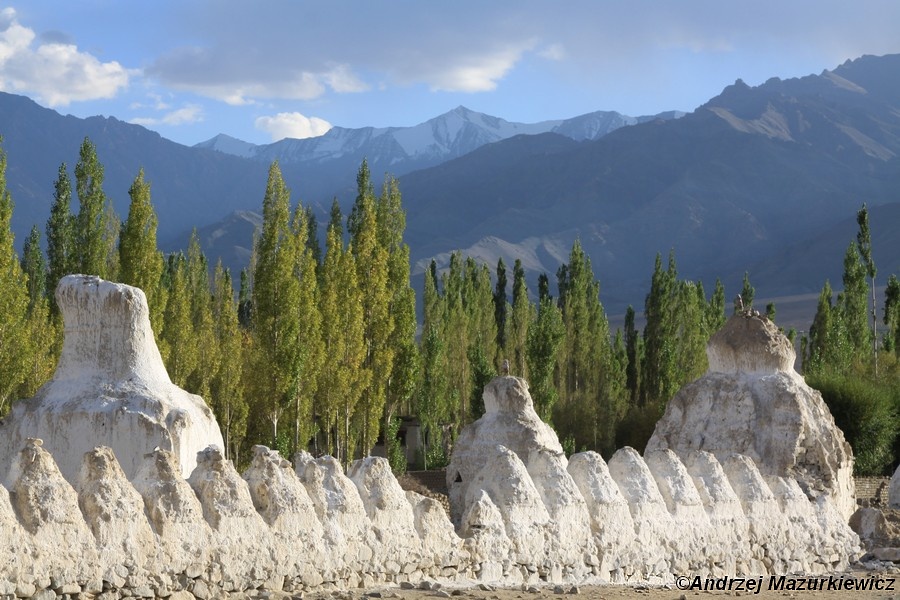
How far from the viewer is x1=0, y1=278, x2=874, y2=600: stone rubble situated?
808cm

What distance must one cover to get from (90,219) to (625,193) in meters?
153

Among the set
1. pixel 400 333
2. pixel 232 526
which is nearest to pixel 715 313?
pixel 400 333

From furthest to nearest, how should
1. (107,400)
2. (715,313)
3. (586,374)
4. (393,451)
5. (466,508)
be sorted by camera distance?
(715,313)
(586,374)
(393,451)
(466,508)
(107,400)

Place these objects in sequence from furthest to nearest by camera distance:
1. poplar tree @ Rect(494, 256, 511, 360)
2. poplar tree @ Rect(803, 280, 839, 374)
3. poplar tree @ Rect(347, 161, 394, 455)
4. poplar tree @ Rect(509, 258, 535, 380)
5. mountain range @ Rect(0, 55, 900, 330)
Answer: mountain range @ Rect(0, 55, 900, 330) → poplar tree @ Rect(494, 256, 511, 360) → poplar tree @ Rect(803, 280, 839, 374) → poplar tree @ Rect(509, 258, 535, 380) → poplar tree @ Rect(347, 161, 394, 455)

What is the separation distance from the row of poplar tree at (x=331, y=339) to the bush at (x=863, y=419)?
12.5 inches

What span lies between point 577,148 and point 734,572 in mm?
183470

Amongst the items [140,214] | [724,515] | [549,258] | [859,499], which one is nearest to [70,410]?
[724,515]

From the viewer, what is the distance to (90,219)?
84.9 feet

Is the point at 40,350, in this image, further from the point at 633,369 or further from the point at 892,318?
the point at 892,318

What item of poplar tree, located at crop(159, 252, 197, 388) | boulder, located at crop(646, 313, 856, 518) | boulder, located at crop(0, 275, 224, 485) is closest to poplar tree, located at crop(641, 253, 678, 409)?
poplar tree, located at crop(159, 252, 197, 388)

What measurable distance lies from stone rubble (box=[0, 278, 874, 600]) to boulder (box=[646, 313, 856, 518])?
24mm

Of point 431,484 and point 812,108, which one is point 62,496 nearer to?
point 431,484

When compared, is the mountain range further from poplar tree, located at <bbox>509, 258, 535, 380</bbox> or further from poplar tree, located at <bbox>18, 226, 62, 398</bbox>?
poplar tree, located at <bbox>18, 226, 62, 398</bbox>

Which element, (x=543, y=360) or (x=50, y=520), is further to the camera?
(x=543, y=360)
